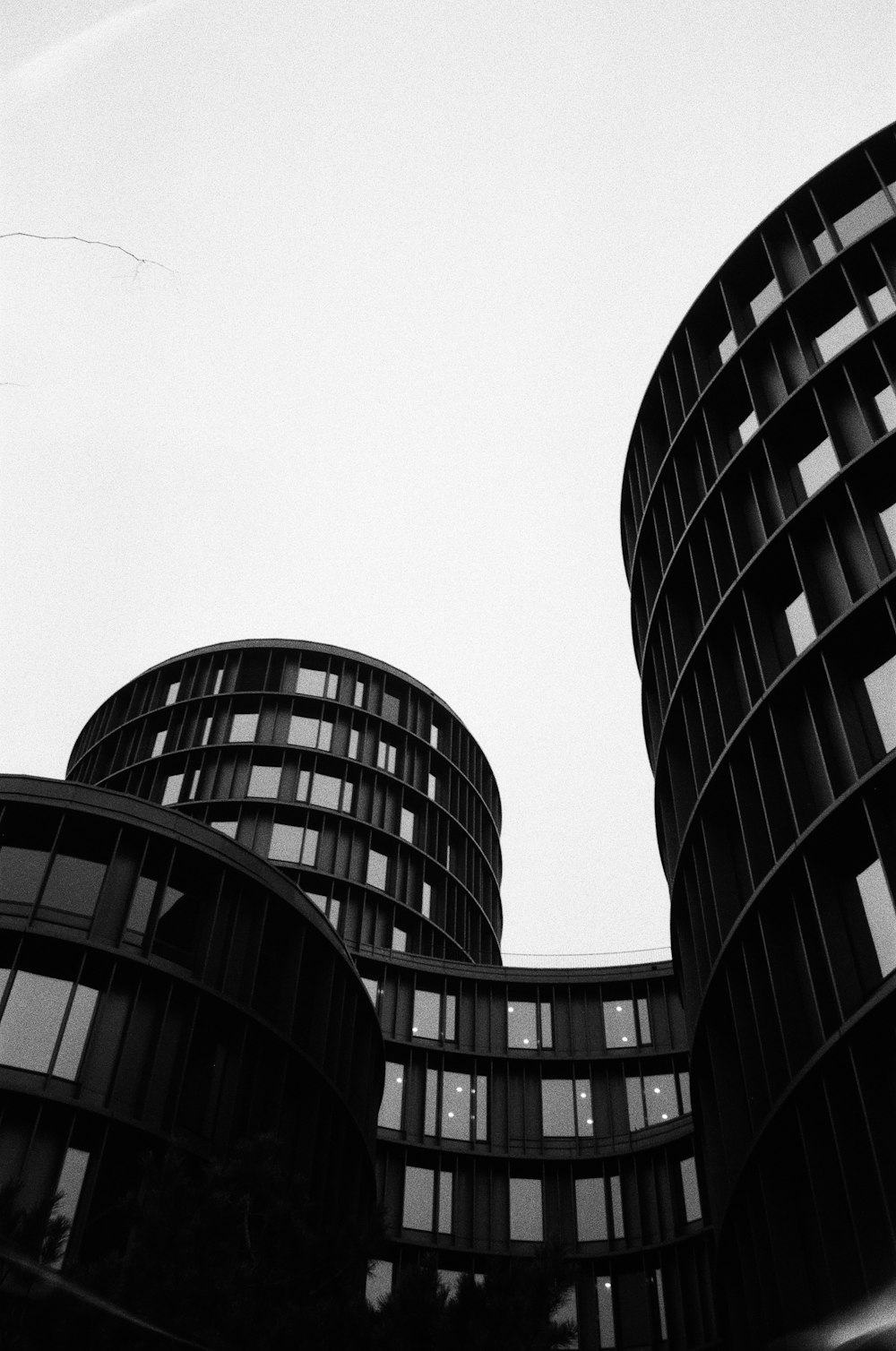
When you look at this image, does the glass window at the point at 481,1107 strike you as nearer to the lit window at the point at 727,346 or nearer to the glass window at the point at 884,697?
the lit window at the point at 727,346

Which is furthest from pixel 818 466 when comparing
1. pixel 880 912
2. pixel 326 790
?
pixel 326 790

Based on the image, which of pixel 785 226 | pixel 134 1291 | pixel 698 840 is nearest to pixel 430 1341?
pixel 134 1291

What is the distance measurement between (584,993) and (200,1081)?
2481 cm

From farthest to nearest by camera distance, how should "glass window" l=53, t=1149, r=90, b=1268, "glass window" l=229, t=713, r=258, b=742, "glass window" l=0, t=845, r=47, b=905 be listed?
1. "glass window" l=229, t=713, r=258, b=742
2. "glass window" l=0, t=845, r=47, b=905
3. "glass window" l=53, t=1149, r=90, b=1268

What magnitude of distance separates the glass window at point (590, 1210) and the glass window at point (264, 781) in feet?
65.9

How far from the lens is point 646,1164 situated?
38.6 metres

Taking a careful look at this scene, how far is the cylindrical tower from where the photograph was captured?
49312 millimetres

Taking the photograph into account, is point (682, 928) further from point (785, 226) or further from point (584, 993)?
point (584, 993)

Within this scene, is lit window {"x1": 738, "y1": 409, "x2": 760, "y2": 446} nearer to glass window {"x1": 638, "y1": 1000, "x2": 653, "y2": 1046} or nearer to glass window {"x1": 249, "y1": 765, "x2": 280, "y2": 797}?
glass window {"x1": 638, "y1": 1000, "x2": 653, "y2": 1046}

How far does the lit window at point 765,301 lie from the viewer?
26.5 m

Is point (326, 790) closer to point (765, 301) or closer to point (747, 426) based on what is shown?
point (747, 426)

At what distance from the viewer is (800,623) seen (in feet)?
70.3

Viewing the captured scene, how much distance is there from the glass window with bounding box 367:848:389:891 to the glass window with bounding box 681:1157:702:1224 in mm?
17113

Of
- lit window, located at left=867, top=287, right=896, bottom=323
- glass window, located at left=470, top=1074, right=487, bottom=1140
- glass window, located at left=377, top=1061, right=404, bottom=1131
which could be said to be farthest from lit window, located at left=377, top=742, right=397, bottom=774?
lit window, located at left=867, top=287, right=896, bottom=323
